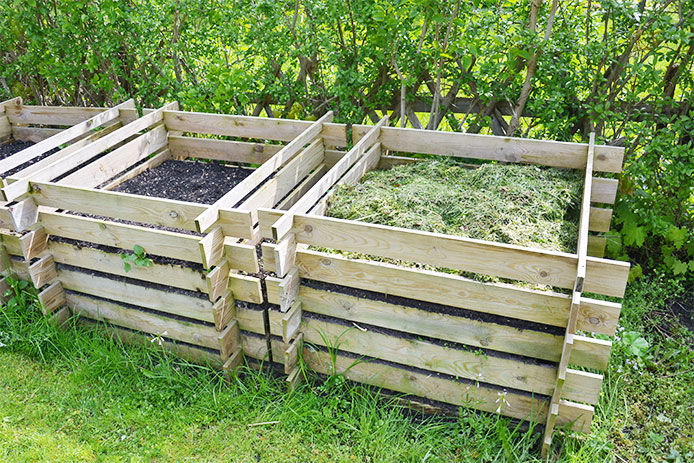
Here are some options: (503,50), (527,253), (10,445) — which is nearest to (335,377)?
(527,253)

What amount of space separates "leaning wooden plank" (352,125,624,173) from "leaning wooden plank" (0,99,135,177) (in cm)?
219

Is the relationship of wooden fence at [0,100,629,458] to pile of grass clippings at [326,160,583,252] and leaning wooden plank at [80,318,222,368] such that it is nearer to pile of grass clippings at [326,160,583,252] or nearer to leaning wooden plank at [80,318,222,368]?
leaning wooden plank at [80,318,222,368]

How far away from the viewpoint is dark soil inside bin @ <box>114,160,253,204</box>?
4.27 meters

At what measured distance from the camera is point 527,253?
2637 mm

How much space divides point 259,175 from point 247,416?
1483 mm

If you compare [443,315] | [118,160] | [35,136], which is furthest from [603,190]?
[35,136]

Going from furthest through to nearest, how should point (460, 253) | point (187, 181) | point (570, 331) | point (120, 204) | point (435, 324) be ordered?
1. point (187, 181)
2. point (120, 204)
3. point (435, 324)
4. point (460, 253)
5. point (570, 331)

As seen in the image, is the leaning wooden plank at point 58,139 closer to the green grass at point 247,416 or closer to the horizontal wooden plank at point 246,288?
the green grass at point 247,416

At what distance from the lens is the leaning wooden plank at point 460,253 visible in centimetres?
262

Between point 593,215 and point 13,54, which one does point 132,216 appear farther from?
point 13,54

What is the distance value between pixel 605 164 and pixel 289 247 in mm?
2211

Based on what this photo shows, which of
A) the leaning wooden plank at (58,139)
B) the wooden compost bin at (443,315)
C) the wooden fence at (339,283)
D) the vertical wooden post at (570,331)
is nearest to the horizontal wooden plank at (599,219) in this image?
the wooden fence at (339,283)

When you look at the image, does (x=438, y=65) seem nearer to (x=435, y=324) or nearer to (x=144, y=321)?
(x=435, y=324)

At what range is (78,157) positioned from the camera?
3.94 meters
